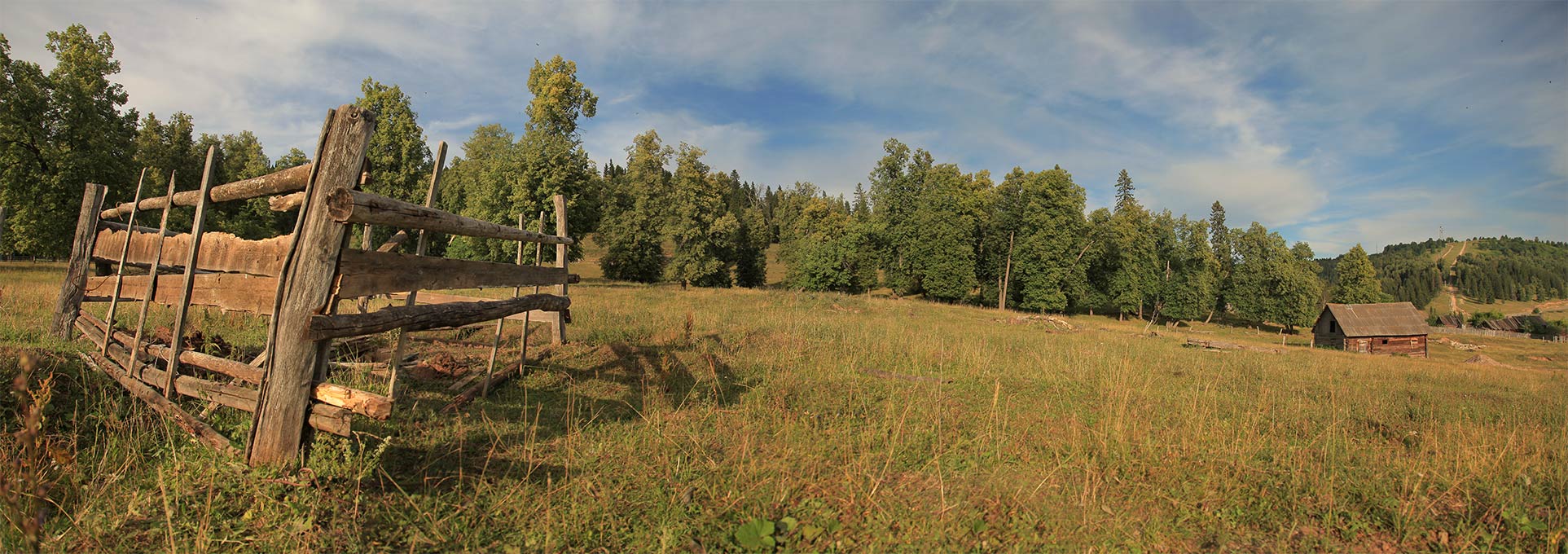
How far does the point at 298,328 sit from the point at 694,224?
33.0 m

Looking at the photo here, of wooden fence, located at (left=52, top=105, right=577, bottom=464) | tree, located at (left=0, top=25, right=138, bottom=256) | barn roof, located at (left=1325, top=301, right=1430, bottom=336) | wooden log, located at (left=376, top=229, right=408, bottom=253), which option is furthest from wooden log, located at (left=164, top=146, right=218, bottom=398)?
barn roof, located at (left=1325, top=301, right=1430, bottom=336)

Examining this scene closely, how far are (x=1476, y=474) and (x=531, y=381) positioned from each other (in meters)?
9.94

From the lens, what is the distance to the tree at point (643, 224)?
3719cm

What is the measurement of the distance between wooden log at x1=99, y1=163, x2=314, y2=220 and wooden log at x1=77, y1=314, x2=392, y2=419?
1369 millimetres

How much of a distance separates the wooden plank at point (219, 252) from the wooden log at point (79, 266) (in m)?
2.60

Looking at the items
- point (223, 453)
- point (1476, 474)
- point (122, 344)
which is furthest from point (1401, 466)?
point (122, 344)

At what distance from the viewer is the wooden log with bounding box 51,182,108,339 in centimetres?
782

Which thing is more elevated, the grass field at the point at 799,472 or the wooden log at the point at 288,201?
the wooden log at the point at 288,201

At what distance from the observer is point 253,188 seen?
15.3 feet

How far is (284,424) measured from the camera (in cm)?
376

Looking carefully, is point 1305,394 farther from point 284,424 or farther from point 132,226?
point 132,226

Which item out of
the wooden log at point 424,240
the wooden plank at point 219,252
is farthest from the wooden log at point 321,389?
the wooden log at point 424,240

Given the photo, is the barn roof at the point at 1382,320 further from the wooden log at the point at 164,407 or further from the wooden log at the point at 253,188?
the wooden log at the point at 164,407

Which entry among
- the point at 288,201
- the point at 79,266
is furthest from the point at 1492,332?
the point at 79,266
